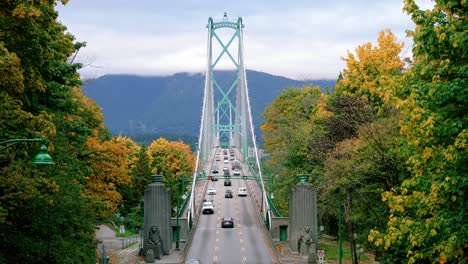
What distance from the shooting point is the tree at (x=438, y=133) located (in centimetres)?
1620

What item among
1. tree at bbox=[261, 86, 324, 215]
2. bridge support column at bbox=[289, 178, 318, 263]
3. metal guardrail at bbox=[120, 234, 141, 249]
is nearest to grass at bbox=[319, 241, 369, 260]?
bridge support column at bbox=[289, 178, 318, 263]

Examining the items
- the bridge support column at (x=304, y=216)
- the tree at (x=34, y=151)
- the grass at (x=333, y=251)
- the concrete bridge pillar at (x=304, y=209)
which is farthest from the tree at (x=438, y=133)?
the concrete bridge pillar at (x=304, y=209)

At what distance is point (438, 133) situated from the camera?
1650 cm

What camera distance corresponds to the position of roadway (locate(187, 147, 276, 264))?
49656 mm

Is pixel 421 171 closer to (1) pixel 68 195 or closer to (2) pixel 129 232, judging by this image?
(1) pixel 68 195

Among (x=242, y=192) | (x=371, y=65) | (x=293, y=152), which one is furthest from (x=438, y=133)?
(x=242, y=192)

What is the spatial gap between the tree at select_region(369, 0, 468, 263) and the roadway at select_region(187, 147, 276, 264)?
3052 cm

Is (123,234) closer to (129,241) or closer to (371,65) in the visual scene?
(129,241)

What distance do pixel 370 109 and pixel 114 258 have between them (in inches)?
862

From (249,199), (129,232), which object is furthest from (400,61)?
(249,199)

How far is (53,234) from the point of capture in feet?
76.3

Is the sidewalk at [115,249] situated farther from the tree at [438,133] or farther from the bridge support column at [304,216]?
the tree at [438,133]

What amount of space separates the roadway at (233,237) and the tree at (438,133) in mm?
30521

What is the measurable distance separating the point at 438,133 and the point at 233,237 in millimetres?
45189
